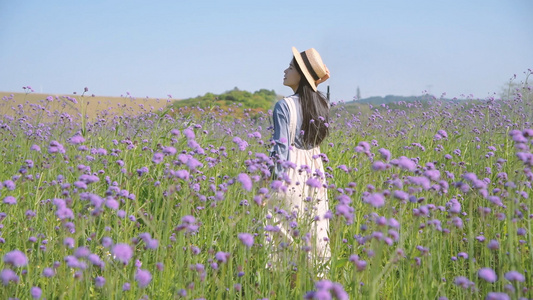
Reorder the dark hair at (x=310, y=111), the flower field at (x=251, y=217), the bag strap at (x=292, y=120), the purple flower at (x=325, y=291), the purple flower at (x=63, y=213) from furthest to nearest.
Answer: the dark hair at (x=310, y=111)
the bag strap at (x=292, y=120)
the flower field at (x=251, y=217)
the purple flower at (x=63, y=213)
the purple flower at (x=325, y=291)

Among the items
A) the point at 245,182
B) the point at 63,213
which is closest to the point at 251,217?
the point at 245,182

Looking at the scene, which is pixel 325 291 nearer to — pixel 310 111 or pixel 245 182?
pixel 245 182

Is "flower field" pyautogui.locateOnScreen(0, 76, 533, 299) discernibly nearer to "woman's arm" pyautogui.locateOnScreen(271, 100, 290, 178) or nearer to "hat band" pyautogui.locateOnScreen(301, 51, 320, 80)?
"woman's arm" pyautogui.locateOnScreen(271, 100, 290, 178)

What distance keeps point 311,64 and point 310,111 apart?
0.40 m

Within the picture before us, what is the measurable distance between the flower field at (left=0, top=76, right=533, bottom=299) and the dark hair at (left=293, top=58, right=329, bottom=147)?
0.36 m

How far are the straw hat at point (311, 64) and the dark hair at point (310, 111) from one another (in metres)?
0.06

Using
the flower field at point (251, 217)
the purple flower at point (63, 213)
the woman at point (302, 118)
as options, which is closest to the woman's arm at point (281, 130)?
the woman at point (302, 118)

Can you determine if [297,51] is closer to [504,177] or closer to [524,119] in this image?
[504,177]

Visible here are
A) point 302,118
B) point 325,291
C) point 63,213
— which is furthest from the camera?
point 302,118

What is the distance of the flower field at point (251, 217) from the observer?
6.64 ft

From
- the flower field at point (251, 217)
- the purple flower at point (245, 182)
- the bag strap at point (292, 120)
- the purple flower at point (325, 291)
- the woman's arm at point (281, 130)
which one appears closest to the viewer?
the purple flower at point (325, 291)

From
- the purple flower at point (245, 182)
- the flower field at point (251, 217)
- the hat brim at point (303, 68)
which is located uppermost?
the hat brim at point (303, 68)

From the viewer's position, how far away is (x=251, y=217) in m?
2.77

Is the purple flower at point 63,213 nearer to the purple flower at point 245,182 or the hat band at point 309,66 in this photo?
the purple flower at point 245,182
